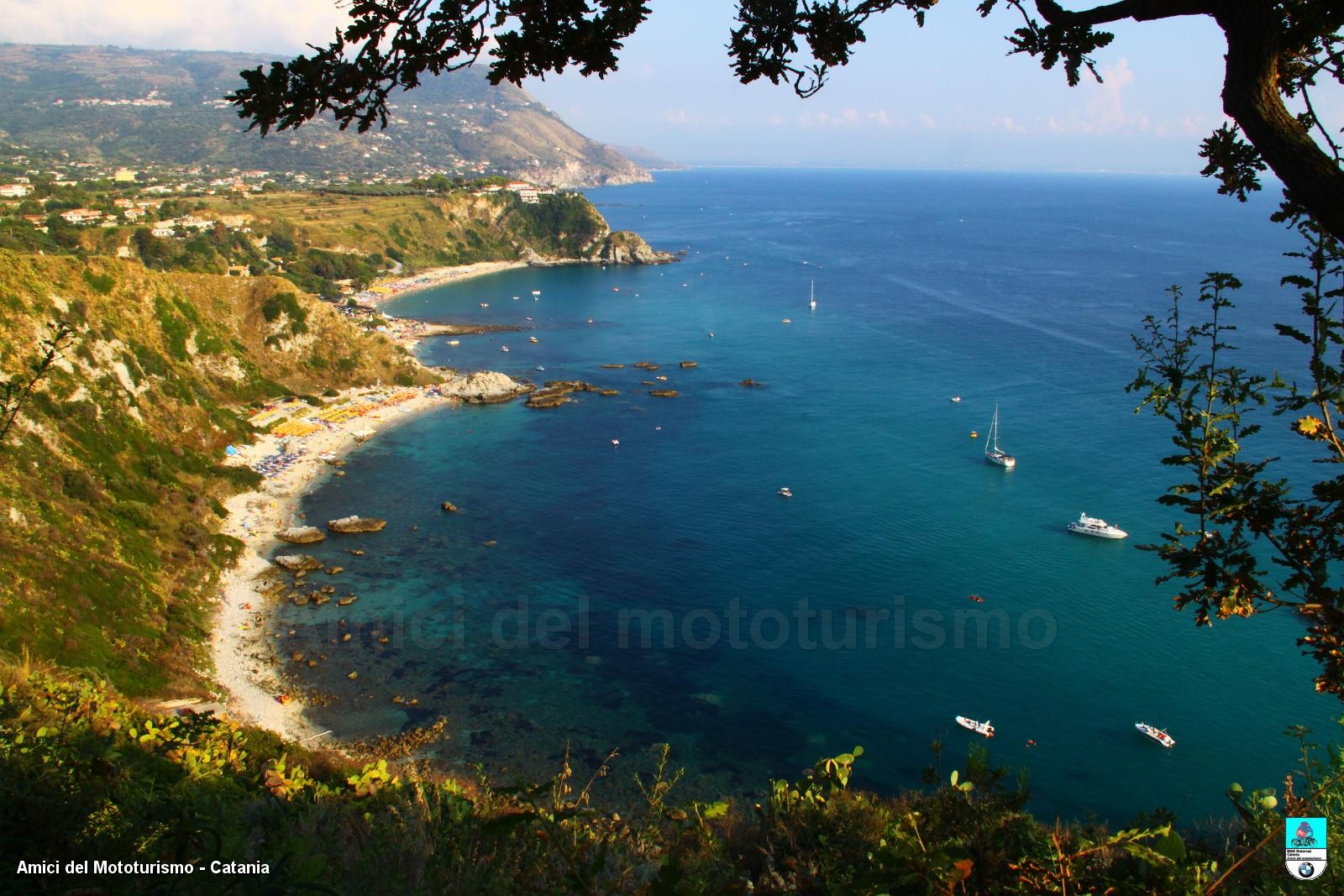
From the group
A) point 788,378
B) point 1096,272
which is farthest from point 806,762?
point 1096,272

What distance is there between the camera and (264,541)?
33.7 meters

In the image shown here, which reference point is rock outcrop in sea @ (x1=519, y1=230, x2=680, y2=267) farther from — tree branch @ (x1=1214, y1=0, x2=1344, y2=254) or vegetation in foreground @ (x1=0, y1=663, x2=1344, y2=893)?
tree branch @ (x1=1214, y1=0, x2=1344, y2=254)

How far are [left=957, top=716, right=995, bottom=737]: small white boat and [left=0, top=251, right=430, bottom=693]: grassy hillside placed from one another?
21812 millimetres

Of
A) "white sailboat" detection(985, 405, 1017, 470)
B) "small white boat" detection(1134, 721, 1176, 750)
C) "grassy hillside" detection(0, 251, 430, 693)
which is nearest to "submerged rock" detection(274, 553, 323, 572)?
"grassy hillside" detection(0, 251, 430, 693)

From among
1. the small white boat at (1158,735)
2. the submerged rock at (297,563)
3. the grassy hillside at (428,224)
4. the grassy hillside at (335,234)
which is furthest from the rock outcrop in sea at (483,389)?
the small white boat at (1158,735)

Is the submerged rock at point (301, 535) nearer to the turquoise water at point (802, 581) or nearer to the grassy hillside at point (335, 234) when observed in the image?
the turquoise water at point (802, 581)

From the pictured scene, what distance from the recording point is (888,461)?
146ft

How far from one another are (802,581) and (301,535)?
66.7ft

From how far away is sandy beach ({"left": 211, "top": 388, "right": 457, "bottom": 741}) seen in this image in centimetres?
2331

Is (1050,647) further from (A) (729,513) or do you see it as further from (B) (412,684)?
(B) (412,684)

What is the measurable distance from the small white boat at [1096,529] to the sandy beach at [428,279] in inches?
2652

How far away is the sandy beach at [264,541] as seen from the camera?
76.5ft

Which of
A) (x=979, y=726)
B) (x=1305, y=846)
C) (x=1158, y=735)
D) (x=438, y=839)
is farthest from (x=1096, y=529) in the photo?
(x=438, y=839)

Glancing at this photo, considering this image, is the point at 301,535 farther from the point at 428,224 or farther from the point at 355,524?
the point at 428,224
